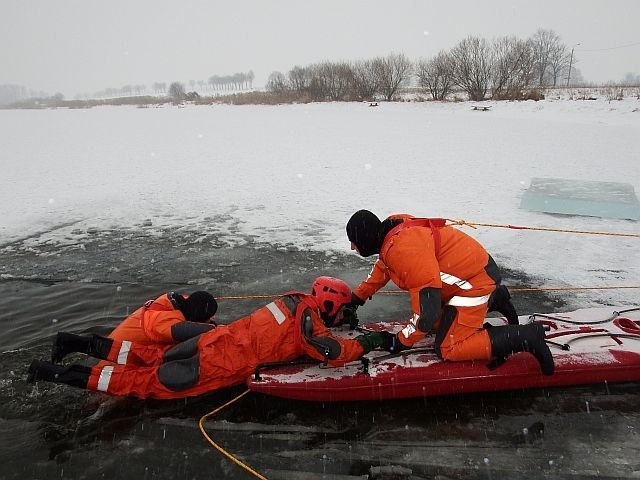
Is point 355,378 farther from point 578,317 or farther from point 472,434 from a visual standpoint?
point 578,317

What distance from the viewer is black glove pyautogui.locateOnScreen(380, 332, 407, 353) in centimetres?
429

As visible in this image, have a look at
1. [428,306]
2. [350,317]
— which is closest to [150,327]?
[350,317]

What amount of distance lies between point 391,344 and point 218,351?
4.71ft

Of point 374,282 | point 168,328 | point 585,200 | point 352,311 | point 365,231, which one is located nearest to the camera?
point 365,231

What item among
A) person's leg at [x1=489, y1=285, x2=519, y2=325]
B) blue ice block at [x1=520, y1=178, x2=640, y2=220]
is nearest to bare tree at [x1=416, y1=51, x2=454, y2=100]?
blue ice block at [x1=520, y1=178, x2=640, y2=220]

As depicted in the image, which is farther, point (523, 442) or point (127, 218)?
point (127, 218)

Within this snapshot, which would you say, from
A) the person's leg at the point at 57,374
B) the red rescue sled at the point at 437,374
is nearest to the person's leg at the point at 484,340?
the red rescue sled at the point at 437,374

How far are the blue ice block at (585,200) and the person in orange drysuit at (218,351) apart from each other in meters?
6.50

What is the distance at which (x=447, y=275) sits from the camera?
12.8 feet

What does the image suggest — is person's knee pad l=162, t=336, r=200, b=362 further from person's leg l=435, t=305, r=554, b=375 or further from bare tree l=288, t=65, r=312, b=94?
bare tree l=288, t=65, r=312, b=94

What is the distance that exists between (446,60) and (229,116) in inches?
676

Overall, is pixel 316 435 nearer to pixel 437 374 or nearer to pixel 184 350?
pixel 437 374

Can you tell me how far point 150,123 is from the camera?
29.2m

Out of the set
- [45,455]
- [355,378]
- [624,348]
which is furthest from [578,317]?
[45,455]
